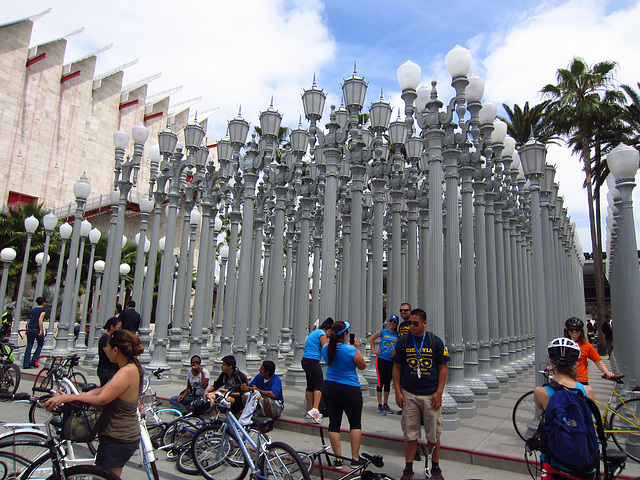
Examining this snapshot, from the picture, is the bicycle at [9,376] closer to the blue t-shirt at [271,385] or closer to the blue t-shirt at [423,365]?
the blue t-shirt at [271,385]

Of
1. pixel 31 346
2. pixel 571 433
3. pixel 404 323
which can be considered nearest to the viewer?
pixel 571 433

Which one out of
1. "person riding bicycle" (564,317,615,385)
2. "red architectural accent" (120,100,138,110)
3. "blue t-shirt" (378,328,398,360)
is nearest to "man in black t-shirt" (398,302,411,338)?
"blue t-shirt" (378,328,398,360)

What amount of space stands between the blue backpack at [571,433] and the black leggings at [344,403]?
259 centimetres

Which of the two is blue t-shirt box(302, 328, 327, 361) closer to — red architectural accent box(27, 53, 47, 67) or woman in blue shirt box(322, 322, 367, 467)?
woman in blue shirt box(322, 322, 367, 467)

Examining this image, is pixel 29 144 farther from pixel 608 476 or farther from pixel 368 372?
pixel 608 476

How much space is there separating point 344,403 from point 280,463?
1148 mm

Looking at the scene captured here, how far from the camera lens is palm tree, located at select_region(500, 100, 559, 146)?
2648 centimetres

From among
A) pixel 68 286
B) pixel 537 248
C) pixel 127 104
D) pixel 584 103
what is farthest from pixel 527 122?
pixel 127 104

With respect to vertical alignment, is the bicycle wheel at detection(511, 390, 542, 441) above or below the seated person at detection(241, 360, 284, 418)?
below

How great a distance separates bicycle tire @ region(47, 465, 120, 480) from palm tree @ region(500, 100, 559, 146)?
27074 millimetres

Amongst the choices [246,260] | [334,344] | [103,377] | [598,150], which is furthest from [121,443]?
[598,150]

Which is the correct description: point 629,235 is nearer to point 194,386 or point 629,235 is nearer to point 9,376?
point 194,386

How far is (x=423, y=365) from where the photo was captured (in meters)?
5.54

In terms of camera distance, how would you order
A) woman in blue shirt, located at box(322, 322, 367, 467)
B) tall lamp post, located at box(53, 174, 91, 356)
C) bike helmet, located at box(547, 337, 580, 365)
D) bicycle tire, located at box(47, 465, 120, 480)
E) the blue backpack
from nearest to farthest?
the blue backpack < bicycle tire, located at box(47, 465, 120, 480) < bike helmet, located at box(547, 337, 580, 365) < woman in blue shirt, located at box(322, 322, 367, 467) < tall lamp post, located at box(53, 174, 91, 356)
